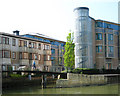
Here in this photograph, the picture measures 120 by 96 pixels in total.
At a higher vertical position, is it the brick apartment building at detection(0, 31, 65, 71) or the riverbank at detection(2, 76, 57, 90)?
the brick apartment building at detection(0, 31, 65, 71)

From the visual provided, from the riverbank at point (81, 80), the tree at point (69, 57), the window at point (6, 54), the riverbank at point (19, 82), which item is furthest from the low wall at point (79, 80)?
the window at point (6, 54)

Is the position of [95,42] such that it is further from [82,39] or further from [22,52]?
[22,52]

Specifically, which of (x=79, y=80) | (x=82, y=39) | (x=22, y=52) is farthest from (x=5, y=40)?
(x=79, y=80)

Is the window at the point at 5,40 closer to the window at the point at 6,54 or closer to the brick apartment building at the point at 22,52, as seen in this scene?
the brick apartment building at the point at 22,52

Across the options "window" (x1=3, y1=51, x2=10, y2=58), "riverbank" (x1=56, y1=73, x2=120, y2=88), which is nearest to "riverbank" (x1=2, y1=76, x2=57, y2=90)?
"window" (x1=3, y1=51, x2=10, y2=58)

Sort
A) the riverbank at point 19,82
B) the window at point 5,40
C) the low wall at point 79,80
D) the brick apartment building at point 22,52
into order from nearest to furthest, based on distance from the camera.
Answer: the low wall at point 79,80 → the riverbank at point 19,82 → the brick apartment building at point 22,52 → the window at point 5,40

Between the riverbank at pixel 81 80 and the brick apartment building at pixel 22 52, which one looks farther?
the brick apartment building at pixel 22 52

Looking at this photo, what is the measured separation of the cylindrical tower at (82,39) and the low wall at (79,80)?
6741mm

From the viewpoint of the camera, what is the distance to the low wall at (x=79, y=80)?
32375 mm

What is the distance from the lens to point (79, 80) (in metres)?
33.2

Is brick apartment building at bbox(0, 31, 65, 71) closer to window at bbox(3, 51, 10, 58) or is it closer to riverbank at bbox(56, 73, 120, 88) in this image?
window at bbox(3, 51, 10, 58)

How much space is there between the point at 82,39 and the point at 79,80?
11.4 meters

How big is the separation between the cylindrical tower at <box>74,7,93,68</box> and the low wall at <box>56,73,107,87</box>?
674 cm

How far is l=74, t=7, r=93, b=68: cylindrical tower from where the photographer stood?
Answer: 1631 inches
